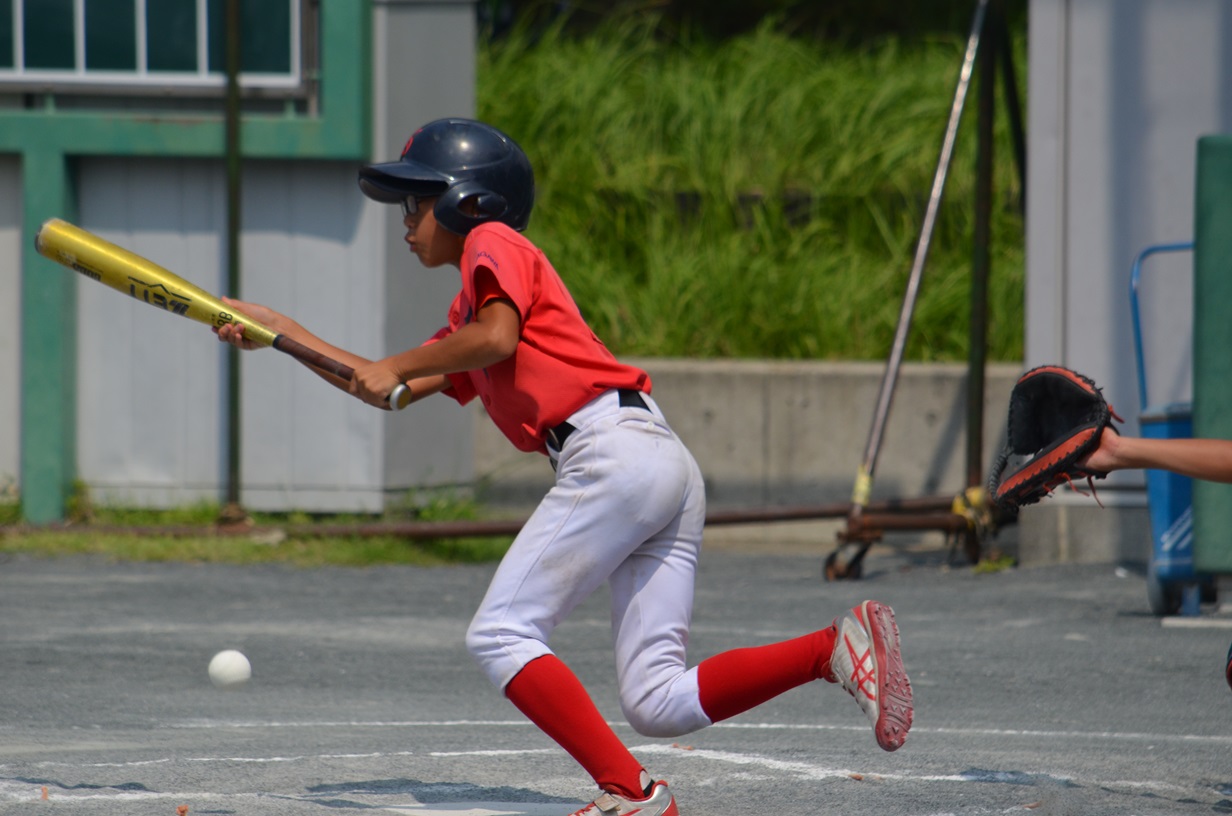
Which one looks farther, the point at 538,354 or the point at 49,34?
the point at 49,34

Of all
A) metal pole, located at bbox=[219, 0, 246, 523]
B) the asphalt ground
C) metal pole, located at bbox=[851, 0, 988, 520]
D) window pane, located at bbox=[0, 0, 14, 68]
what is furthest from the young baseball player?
window pane, located at bbox=[0, 0, 14, 68]

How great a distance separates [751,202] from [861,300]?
1436 millimetres

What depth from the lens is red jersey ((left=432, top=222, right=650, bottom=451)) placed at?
3920 millimetres

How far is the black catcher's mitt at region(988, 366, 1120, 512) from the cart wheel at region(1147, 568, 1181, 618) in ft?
11.8

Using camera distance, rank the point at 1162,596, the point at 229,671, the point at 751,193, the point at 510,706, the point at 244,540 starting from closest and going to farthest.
Result: the point at 229,671, the point at 510,706, the point at 1162,596, the point at 244,540, the point at 751,193

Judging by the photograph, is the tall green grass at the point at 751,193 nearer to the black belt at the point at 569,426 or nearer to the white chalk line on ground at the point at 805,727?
the white chalk line on ground at the point at 805,727

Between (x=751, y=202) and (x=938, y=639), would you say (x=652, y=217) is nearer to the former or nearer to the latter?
(x=751, y=202)

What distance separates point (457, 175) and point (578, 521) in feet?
2.94

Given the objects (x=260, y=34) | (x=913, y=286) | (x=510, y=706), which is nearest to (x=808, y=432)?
(x=913, y=286)

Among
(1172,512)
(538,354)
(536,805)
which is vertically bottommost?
(536,805)

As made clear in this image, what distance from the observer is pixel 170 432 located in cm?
1016

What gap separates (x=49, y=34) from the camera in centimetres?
999

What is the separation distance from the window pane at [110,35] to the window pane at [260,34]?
489mm

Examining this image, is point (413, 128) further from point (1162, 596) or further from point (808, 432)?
point (1162, 596)
